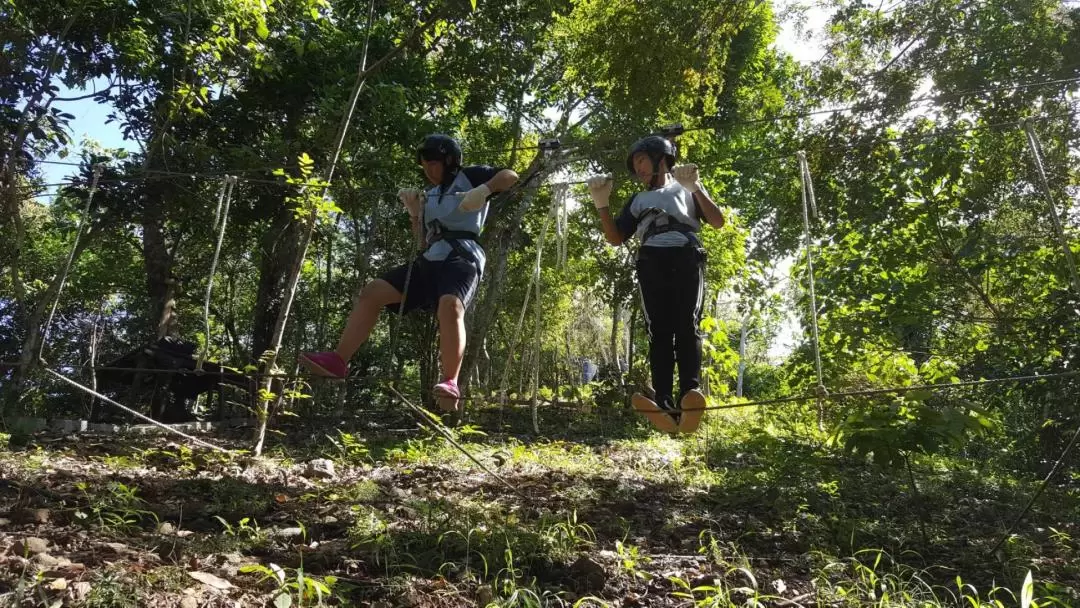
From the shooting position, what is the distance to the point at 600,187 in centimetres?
326

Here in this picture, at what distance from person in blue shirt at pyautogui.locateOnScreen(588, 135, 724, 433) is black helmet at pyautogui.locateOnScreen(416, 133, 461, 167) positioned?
0.71m

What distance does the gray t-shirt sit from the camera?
3156 millimetres

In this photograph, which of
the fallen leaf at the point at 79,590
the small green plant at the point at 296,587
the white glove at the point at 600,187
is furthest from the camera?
the white glove at the point at 600,187

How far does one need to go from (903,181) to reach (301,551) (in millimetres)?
5200

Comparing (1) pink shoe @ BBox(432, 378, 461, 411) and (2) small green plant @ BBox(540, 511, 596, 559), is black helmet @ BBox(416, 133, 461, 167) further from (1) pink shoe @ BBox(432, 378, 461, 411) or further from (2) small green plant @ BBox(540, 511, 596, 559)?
(2) small green plant @ BBox(540, 511, 596, 559)

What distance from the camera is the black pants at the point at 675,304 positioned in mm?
3117

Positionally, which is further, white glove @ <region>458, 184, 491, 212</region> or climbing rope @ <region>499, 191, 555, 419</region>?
climbing rope @ <region>499, 191, 555, 419</region>

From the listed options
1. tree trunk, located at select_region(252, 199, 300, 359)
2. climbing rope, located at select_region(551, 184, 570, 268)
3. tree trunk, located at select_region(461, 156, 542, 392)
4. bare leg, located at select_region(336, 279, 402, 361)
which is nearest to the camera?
bare leg, located at select_region(336, 279, 402, 361)

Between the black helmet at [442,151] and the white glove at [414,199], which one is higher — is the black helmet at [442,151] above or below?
above

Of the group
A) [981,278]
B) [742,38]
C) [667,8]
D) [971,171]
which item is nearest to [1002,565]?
[981,278]

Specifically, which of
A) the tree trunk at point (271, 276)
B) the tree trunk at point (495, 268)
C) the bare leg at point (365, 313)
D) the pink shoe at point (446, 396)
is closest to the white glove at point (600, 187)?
the bare leg at point (365, 313)

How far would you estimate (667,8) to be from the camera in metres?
5.52

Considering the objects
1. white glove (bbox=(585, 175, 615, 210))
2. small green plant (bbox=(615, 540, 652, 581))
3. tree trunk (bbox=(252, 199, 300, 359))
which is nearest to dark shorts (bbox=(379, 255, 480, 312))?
white glove (bbox=(585, 175, 615, 210))

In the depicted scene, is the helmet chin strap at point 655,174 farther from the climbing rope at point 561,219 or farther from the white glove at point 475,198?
the white glove at point 475,198
